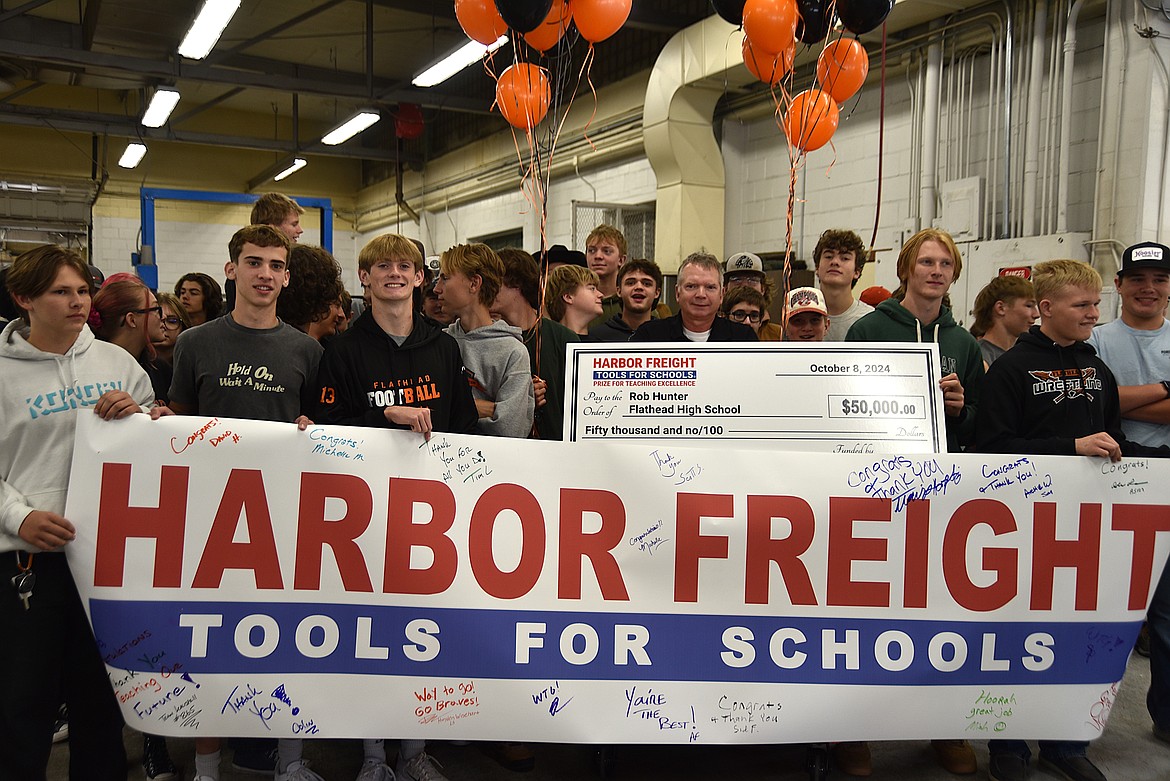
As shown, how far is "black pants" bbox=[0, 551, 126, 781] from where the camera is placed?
6.77 ft

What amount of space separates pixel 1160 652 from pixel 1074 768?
0.55 meters

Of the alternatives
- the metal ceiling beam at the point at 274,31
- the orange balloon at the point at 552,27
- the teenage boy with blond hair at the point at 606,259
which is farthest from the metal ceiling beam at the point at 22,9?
the orange balloon at the point at 552,27

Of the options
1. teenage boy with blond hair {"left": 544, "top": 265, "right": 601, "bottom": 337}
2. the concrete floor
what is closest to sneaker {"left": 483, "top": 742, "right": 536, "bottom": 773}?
the concrete floor

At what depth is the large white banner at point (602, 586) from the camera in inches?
90.0

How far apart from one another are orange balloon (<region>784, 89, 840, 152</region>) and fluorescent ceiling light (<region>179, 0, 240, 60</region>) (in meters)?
4.87

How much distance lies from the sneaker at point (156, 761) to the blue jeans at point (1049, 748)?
254 cm

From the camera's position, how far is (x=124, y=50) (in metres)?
11.3

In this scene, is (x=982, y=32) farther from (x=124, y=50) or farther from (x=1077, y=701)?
(x=124, y=50)

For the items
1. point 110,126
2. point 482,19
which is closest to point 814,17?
point 482,19

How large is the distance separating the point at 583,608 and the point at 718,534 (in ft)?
1.40

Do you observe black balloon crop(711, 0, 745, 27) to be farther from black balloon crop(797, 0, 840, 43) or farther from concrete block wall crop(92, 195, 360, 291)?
concrete block wall crop(92, 195, 360, 291)

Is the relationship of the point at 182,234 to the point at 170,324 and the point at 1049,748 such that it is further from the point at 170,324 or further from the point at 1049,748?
the point at 1049,748

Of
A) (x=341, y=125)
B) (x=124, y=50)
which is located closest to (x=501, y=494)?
(x=341, y=125)
